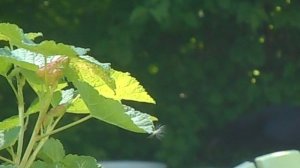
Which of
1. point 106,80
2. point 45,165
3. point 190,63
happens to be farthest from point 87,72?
point 190,63

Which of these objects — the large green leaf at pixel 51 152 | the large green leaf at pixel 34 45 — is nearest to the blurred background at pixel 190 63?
the large green leaf at pixel 51 152

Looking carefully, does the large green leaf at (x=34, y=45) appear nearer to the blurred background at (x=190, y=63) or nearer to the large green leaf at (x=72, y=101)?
the large green leaf at (x=72, y=101)

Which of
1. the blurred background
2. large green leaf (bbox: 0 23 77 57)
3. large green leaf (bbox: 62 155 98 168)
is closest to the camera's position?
large green leaf (bbox: 0 23 77 57)

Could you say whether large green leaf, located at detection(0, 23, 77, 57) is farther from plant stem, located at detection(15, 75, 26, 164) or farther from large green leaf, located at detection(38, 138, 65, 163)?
large green leaf, located at detection(38, 138, 65, 163)

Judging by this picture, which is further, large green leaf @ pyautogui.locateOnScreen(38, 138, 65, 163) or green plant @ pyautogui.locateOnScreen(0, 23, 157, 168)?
large green leaf @ pyautogui.locateOnScreen(38, 138, 65, 163)

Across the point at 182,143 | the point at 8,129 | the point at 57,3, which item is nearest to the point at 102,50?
the point at 57,3

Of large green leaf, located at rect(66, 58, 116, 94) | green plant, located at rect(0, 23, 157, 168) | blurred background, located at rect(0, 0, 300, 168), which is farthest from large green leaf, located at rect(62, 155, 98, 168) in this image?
blurred background, located at rect(0, 0, 300, 168)
